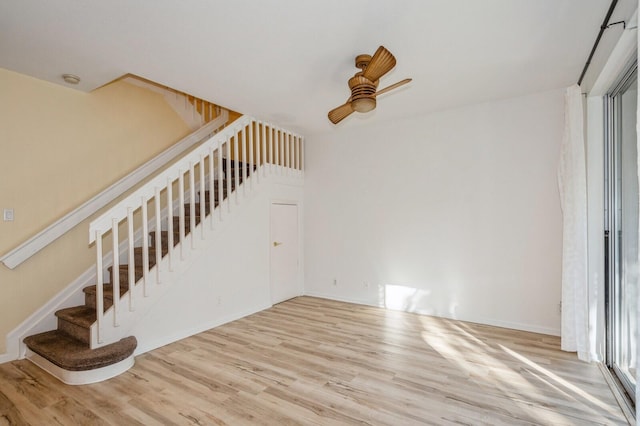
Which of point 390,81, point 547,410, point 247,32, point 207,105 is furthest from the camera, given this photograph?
point 207,105

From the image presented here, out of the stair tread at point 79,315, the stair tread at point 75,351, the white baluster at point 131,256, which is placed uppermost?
the white baluster at point 131,256

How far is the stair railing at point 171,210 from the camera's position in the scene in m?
2.98

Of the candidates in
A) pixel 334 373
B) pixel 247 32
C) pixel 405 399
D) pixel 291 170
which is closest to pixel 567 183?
pixel 405 399

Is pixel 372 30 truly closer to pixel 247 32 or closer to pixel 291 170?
pixel 247 32

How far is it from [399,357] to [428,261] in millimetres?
1703

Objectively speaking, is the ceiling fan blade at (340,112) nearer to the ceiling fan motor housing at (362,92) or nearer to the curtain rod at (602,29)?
the ceiling fan motor housing at (362,92)

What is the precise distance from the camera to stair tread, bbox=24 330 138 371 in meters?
2.65

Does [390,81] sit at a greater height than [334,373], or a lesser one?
greater

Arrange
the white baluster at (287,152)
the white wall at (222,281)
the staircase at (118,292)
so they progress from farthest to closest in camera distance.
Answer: the white baluster at (287,152) < the white wall at (222,281) < the staircase at (118,292)

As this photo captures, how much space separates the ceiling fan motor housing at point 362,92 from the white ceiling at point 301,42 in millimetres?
368

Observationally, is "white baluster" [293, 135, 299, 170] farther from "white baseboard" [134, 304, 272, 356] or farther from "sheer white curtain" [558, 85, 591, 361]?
"sheer white curtain" [558, 85, 591, 361]

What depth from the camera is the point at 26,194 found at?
3297 mm

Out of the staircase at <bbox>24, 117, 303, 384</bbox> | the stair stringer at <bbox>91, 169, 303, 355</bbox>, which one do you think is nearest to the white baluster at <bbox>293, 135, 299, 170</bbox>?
the stair stringer at <bbox>91, 169, 303, 355</bbox>

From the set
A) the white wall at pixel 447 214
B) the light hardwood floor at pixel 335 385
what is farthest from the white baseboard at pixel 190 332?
the white wall at pixel 447 214
